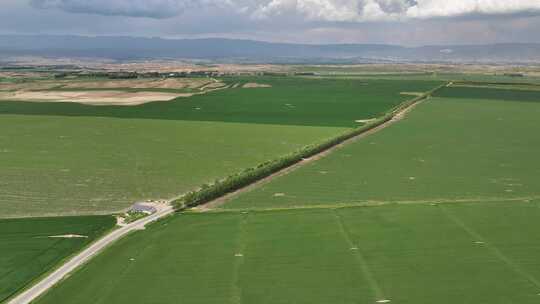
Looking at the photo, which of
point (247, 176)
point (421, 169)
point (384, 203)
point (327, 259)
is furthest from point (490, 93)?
point (327, 259)

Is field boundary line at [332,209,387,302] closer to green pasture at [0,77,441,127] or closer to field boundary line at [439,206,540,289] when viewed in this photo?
field boundary line at [439,206,540,289]

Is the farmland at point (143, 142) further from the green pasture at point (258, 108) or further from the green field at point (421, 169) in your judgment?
the green field at point (421, 169)

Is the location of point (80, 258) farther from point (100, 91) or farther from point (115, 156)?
point (100, 91)

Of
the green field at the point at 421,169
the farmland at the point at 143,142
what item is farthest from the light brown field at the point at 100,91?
the green field at the point at 421,169

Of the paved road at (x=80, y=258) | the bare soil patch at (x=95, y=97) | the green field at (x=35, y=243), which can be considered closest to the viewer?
the paved road at (x=80, y=258)

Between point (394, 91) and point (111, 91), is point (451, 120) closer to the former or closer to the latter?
point (394, 91)

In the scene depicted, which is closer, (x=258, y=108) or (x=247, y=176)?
(x=247, y=176)

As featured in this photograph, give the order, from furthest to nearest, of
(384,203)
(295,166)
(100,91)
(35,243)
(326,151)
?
(100,91) < (326,151) < (295,166) < (384,203) < (35,243)
